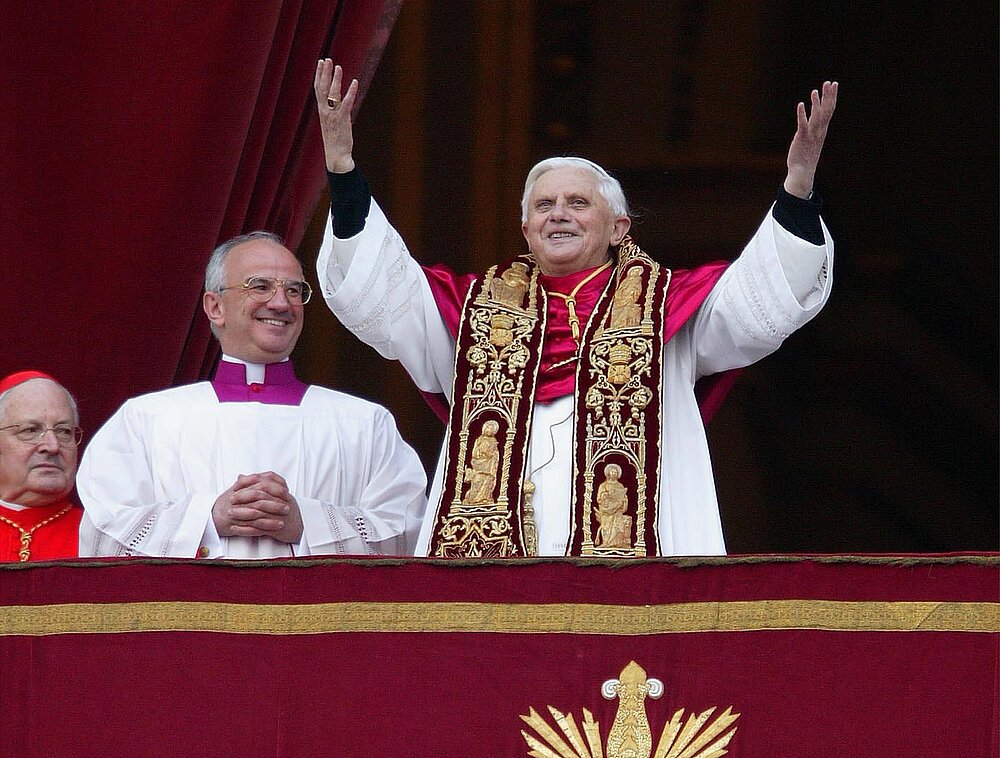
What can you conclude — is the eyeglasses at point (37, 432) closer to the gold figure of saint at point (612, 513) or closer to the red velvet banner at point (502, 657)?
the red velvet banner at point (502, 657)

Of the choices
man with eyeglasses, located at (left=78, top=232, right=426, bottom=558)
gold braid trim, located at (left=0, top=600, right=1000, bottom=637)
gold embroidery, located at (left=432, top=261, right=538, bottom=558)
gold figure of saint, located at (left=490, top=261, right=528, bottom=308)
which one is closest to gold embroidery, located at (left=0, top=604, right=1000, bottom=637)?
gold braid trim, located at (left=0, top=600, right=1000, bottom=637)

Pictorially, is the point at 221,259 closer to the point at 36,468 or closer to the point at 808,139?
the point at 36,468

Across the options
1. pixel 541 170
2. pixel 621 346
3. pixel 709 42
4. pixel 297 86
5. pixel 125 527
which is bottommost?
pixel 125 527

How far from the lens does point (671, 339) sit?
191 inches

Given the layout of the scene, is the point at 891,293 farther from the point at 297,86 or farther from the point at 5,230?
the point at 5,230

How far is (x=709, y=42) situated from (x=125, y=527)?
3277 mm

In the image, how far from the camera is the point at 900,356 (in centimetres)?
730

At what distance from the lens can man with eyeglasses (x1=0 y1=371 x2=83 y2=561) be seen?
493cm

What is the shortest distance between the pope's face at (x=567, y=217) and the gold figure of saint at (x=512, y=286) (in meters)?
0.09

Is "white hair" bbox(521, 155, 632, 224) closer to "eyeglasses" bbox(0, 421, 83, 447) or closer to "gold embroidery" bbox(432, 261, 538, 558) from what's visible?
"gold embroidery" bbox(432, 261, 538, 558)

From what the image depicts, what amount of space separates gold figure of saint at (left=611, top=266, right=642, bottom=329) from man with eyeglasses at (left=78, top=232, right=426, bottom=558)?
542 millimetres

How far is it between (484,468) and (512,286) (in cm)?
47

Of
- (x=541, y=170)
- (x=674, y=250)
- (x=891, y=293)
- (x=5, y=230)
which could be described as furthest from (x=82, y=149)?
(x=891, y=293)

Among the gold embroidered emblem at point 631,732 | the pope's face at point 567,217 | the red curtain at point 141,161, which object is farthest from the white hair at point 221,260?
the gold embroidered emblem at point 631,732
